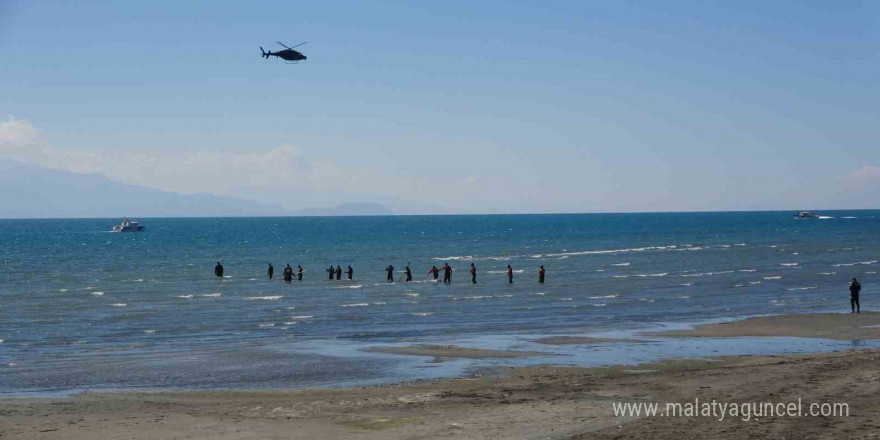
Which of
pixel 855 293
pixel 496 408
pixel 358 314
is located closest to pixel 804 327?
pixel 855 293

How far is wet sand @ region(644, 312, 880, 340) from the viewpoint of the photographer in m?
30.2

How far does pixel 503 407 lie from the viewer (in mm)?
17875

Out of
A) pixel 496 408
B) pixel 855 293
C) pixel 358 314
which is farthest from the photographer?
pixel 358 314

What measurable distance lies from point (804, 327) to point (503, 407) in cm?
1845

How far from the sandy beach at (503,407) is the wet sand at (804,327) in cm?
709

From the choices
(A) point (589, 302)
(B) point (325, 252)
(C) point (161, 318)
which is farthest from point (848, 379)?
(B) point (325, 252)

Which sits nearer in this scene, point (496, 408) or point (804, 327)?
point (496, 408)

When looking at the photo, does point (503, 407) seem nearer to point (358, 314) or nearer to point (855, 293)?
point (358, 314)

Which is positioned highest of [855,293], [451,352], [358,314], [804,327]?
[855,293]

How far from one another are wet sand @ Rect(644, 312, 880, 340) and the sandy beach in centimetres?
709

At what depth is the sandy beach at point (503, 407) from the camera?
15.5 m

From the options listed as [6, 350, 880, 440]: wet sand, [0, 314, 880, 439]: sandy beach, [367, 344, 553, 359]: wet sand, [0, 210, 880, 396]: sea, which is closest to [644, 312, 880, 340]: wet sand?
[0, 210, 880, 396]: sea

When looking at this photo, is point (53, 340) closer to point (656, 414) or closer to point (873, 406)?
point (656, 414)

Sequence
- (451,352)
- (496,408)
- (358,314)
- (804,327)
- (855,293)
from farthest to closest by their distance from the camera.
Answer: (358,314)
(855,293)
(804,327)
(451,352)
(496,408)
